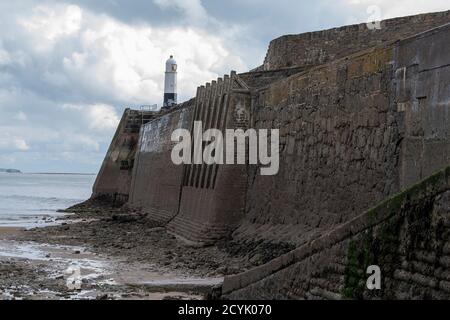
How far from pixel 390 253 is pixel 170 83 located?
40774mm

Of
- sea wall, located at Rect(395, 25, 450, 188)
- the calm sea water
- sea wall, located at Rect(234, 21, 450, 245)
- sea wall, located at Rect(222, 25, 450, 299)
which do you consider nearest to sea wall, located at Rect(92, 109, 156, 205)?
the calm sea water

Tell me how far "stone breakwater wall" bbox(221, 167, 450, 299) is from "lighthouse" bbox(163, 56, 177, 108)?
3860 centimetres

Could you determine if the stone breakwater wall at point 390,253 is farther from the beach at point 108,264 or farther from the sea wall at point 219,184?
the sea wall at point 219,184

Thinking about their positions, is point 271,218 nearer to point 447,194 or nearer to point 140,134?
point 447,194

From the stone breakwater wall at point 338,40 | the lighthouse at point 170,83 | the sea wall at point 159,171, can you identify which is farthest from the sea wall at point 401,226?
the lighthouse at point 170,83

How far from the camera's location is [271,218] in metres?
15.0

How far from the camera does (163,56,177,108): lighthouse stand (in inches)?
1791

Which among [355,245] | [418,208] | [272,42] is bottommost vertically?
[355,245]

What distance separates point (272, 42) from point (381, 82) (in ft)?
43.0

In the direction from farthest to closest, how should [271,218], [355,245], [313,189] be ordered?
[271,218], [313,189], [355,245]

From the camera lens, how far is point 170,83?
45.8m

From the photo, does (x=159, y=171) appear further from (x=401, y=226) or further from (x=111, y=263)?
(x=401, y=226)
